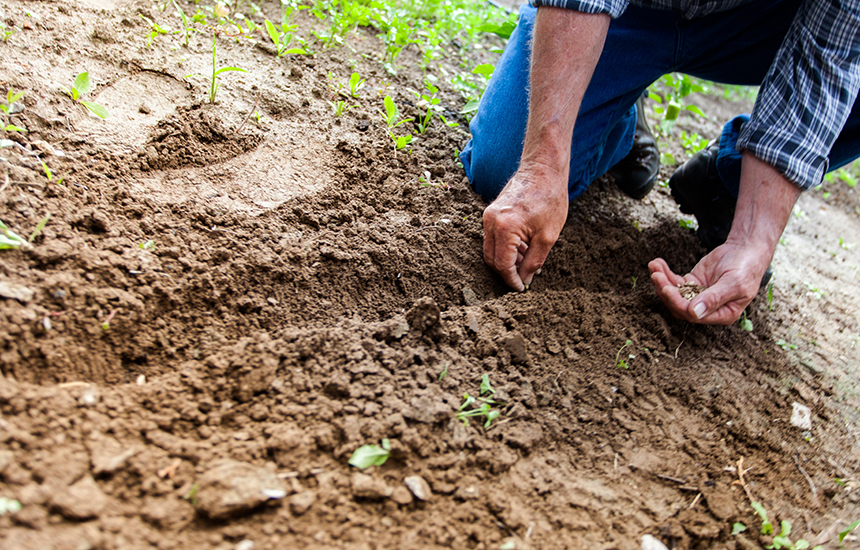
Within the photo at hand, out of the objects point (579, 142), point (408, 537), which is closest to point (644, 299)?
point (579, 142)

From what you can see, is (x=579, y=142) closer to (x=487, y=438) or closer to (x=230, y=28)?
(x=487, y=438)

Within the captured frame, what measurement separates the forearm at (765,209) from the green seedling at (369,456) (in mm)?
1469

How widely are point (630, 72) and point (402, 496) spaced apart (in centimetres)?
177

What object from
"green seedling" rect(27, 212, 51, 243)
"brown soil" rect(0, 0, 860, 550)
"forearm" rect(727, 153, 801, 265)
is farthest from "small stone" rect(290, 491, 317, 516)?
"forearm" rect(727, 153, 801, 265)

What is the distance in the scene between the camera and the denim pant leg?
1.97m

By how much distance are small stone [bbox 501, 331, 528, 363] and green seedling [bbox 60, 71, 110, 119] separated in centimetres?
146

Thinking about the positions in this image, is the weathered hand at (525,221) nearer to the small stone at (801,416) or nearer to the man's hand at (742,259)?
the man's hand at (742,259)

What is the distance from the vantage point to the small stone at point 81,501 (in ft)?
2.94

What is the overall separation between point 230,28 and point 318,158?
97 centimetres

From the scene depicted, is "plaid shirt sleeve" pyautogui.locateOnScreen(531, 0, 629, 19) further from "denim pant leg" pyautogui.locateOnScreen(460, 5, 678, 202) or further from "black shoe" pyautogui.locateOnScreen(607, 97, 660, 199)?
"black shoe" pyautogui.locateOnScreen(607, 97, 660, 199)

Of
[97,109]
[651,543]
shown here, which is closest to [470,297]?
[651,543]

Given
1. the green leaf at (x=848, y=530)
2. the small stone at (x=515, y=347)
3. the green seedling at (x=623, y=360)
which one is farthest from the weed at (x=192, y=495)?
the green leaf at (x=848, y=530)

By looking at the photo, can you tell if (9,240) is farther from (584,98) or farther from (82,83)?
(584,98)

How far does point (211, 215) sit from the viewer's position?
1.58 m
